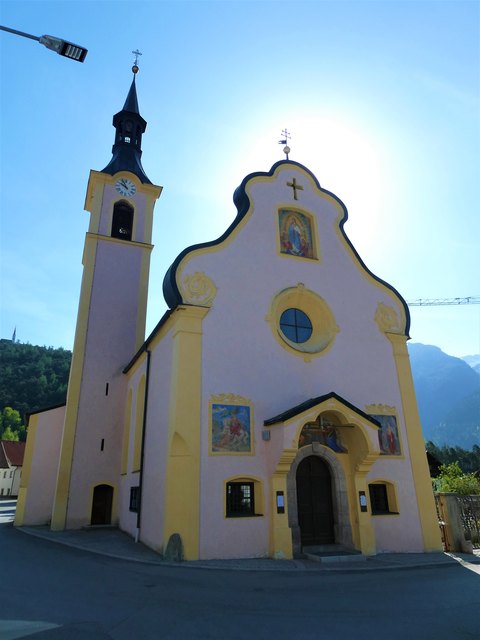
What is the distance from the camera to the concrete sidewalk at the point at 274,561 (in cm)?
1003

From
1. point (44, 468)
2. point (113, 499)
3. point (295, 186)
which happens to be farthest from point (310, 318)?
point (44, 468)

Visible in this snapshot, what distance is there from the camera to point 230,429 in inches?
466

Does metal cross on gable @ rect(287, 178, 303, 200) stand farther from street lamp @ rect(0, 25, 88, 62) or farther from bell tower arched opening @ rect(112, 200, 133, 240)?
street lamp @ rect(0, 25, 88, 62)

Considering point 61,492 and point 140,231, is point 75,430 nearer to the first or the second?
point 61,492

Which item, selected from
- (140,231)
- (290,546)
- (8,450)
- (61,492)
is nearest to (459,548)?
(290,546)

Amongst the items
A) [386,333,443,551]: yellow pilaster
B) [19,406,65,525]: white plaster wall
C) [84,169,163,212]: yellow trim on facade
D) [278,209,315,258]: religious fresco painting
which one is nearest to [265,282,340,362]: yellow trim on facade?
[278,209,315,258]: religious fresco painting

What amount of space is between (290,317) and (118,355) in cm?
930

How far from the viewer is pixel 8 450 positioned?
53.1m

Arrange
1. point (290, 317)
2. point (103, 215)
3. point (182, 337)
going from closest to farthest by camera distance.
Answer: point (182, 337)
point (290, 317)
point (103, 215)

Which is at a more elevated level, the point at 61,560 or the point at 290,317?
the point at 290,317

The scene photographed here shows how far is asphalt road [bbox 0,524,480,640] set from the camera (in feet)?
19.4

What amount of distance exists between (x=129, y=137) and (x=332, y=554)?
79.9ft

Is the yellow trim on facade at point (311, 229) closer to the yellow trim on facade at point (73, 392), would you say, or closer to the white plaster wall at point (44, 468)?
the yellow trim on facade at point (73, 392)

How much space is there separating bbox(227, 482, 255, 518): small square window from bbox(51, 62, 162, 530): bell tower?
861 cm
